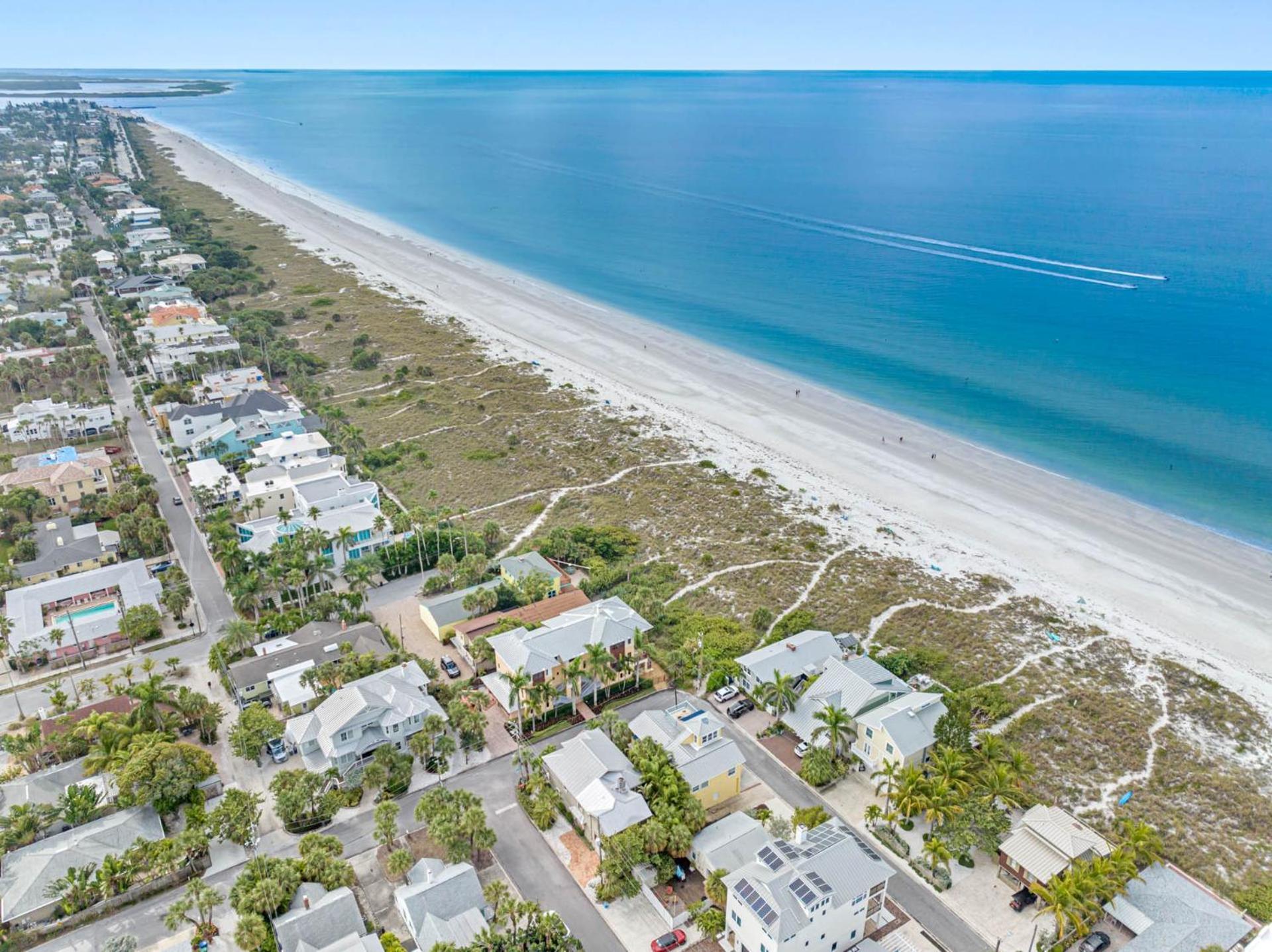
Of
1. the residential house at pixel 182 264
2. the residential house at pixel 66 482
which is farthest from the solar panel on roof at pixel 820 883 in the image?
the residential house at pixel 182 264

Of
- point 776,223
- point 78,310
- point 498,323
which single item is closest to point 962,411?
point 498,323

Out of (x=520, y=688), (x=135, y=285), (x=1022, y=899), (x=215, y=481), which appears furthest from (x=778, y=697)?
(x=135, y=285)

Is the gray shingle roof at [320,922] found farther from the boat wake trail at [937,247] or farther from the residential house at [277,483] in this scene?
the boat wake trail at [937,247]

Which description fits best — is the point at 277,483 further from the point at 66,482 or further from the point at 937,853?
the point at 937,853

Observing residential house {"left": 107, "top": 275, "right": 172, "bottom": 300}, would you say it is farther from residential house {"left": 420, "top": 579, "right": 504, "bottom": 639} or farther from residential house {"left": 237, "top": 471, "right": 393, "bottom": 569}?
residential house {"left": 420, "top": 579, "right": 504, "bottom": 639}

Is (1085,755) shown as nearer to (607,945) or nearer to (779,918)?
(779,918)
